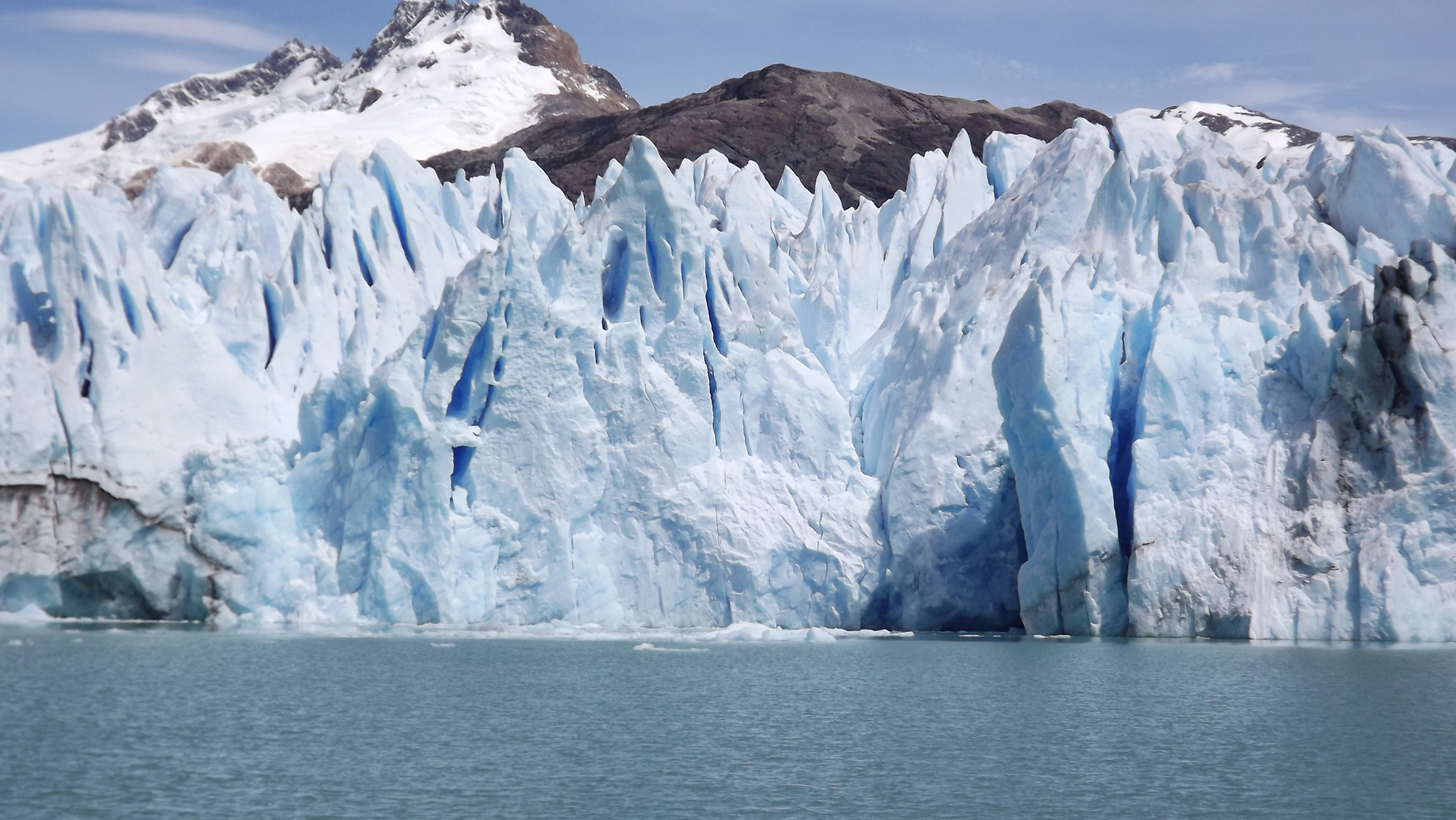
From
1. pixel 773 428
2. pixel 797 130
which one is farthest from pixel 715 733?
pixel 797 130

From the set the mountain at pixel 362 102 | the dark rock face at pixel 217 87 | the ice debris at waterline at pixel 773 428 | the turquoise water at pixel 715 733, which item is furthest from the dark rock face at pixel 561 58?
the turquoise water at pixel 715 733

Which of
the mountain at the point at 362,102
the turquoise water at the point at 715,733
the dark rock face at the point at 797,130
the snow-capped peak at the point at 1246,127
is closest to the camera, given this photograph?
the turquoise water at the point at 715,733

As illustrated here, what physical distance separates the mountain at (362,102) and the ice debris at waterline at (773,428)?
111ft

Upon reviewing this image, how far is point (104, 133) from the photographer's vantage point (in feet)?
283

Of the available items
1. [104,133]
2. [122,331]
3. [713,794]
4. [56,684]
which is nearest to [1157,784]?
[713,794]

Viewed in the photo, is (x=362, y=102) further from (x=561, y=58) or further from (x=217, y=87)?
(x=217, y=87)

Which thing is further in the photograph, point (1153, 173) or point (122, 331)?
point (1153, 173)

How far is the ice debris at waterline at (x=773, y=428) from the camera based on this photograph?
68.3ft

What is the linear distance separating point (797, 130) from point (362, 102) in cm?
3475

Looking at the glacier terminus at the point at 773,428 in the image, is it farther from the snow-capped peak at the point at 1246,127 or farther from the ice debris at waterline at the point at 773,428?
the snow-capped peak at the point at 1246,127

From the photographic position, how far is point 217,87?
305 feet

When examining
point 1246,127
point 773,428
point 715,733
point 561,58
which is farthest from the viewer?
point 561,58

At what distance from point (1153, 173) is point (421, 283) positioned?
49.3 feet

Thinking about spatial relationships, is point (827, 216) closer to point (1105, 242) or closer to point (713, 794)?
point (1105, 242)
